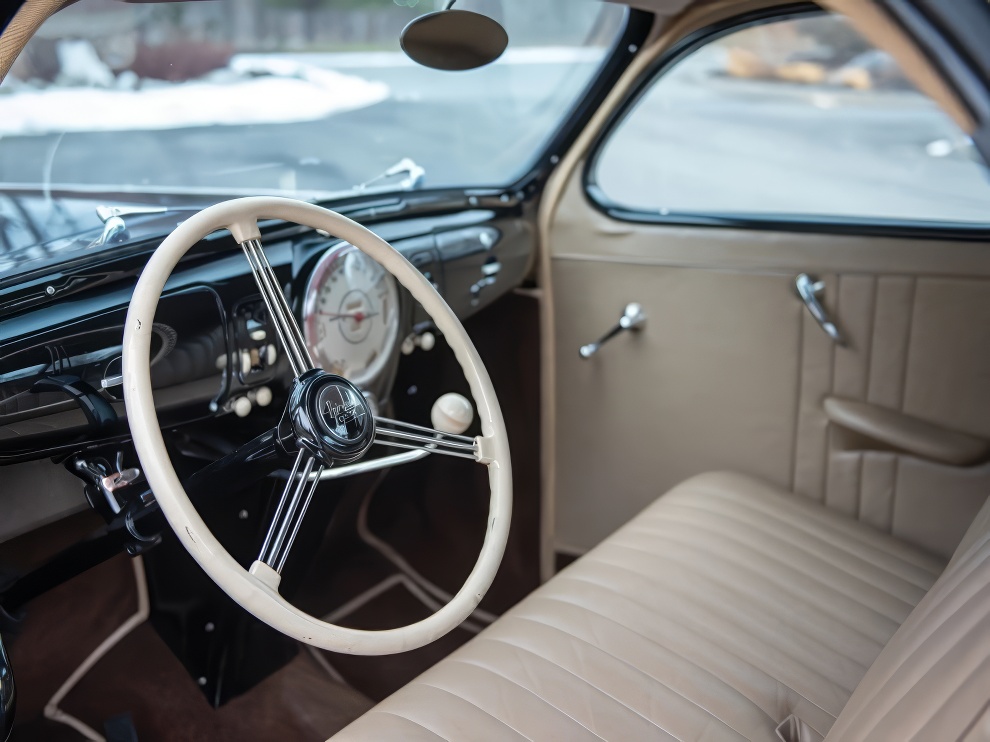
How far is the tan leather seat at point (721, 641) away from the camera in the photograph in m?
0.91

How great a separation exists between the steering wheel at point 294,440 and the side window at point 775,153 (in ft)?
3.28

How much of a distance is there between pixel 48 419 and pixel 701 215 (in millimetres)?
1423

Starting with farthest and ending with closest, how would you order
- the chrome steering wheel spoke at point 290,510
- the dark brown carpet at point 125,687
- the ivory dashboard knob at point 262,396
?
the dark brown carpet at point 125,687 → the ivory dashboard knob at point 262,396 → the chrome steering wheel spoke at point 290,510

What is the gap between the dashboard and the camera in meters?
1.16

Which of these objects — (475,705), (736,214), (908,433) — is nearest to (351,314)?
(475,705)

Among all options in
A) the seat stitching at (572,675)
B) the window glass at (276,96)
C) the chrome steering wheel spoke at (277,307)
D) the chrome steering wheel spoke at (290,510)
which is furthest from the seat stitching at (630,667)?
the window glass at (276,96)

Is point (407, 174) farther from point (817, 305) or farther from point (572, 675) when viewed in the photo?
point (572, 675)

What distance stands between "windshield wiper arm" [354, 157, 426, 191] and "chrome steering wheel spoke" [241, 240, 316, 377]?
77 centimetres

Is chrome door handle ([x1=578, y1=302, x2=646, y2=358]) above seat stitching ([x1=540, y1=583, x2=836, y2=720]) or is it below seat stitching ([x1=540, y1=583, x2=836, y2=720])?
above

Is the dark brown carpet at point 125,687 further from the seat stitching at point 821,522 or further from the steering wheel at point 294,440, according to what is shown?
the seat stitching at point 821,522

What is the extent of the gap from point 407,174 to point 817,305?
2.98ft

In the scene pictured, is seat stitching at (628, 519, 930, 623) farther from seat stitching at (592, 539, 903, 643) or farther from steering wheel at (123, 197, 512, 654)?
steering wheel at (123, 197, 512, 654)

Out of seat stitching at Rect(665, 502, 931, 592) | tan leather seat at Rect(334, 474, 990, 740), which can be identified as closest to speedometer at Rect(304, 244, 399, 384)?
tan leather seat at Rect(334, 474, 990, 740)

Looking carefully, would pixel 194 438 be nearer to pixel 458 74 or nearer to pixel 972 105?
pixel 458 74
